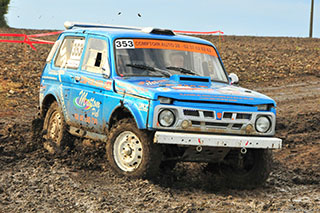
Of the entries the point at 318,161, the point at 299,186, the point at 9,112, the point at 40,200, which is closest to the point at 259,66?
the point at 9,112

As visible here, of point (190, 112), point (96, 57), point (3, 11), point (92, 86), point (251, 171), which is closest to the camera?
point (190, 112)

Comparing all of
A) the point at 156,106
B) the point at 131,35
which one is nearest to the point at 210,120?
the point at 156,106

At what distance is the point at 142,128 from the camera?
7430 mm

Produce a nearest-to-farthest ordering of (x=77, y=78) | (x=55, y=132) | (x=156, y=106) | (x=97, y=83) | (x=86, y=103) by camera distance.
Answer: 1. (x=156, y=106)
2. (x=97, y=83)
3. (x=86, y=103)
4. (x=77, y=78)
5. (x=55, y=132)

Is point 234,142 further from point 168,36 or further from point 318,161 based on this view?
point 318,161

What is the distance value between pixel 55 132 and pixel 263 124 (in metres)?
3.74

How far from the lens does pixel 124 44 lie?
870 centimetres

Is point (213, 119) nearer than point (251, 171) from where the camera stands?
Yes

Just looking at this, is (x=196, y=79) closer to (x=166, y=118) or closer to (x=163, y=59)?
(x=163, y=59)

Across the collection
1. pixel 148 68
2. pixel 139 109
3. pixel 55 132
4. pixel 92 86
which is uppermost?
pixel 148 68

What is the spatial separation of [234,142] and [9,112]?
8.92m

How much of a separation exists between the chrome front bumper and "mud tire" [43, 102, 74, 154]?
2.95 metres

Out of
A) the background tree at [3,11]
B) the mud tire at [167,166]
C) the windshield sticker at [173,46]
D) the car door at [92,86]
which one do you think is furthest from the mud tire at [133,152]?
the background tree at [3,11]

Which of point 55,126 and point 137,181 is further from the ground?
point 55,126
